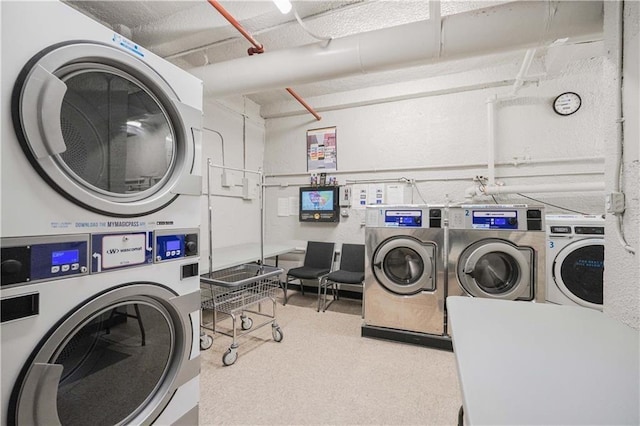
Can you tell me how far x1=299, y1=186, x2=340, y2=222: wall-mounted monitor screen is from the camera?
12.9 ft

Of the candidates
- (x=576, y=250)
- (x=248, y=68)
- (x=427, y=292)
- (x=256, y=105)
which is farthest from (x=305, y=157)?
(x=576, y=250)

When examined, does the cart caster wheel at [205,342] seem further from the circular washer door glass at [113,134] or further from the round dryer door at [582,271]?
the round dryer door at [582,271]

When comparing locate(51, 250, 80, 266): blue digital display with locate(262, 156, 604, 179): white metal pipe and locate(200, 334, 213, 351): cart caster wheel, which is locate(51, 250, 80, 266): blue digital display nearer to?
locate(200, 334, 213, 351): cart caster wheel

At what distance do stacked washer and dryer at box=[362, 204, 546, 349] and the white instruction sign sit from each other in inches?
77.5

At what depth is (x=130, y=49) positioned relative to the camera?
105 centimetres

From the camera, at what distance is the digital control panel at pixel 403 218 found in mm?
2494

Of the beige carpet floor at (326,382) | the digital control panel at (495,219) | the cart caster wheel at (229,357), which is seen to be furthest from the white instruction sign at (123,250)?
the digital control panel at (495,219)

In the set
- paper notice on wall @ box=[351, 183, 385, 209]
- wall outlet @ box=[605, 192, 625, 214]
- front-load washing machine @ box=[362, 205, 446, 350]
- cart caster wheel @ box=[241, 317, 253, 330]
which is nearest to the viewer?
wall outlet @ box=[605, 192, 625, 214]

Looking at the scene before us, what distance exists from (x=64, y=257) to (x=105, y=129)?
19.9 inches

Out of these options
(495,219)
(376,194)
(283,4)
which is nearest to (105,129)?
(283,4)

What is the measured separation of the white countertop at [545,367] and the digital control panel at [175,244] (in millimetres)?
1130

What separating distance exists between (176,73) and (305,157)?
9.77 feet

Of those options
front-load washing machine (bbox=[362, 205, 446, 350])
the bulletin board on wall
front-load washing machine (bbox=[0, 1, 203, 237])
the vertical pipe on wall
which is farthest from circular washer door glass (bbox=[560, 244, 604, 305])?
front-load washing machine (bbox=[0, 1, 203, 237])

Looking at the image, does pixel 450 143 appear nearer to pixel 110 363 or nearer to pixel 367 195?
pixel 367 195
